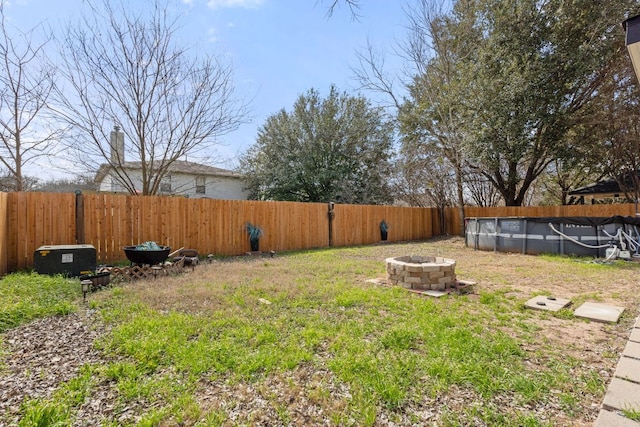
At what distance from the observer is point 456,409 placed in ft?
5.94

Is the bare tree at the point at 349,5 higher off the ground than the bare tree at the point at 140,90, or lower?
lower

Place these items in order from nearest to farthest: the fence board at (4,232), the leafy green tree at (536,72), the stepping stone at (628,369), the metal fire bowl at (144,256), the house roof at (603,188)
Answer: the stepping stone at (628,369), the fence board at (4,232), the metal fire bowl at (144,256), the leafy green tree at (536,72), the house roof at (603,188)

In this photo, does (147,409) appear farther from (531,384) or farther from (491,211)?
(491,211)

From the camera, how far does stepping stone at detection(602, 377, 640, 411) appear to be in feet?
5.60

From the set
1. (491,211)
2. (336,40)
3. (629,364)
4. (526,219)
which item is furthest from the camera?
(491,211)

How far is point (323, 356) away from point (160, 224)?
6132mm

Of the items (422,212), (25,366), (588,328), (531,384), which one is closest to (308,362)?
(531,384)

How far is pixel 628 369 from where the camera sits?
210 cm

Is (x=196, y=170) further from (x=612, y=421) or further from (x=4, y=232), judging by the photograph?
(x=612, y=421)

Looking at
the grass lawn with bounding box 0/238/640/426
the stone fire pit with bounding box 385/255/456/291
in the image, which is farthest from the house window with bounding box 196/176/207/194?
the stone fire pit with bounding box 385/255/456/291

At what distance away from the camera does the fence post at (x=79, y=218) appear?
6152 mm

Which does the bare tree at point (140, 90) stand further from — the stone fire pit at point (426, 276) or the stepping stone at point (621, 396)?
the stepping stone at point (621, 396)

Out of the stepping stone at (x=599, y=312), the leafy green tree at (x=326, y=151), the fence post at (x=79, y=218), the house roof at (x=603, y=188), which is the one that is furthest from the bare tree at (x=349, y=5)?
the house roof at (x=603, y=188)

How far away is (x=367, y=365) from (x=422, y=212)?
13136 mm
